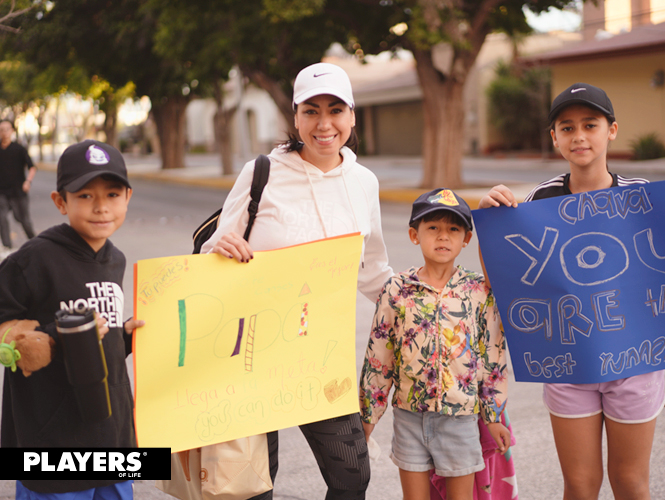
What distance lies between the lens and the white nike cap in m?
2.59

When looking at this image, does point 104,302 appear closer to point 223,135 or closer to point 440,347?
point 440,347

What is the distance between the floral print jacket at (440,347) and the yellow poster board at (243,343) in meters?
0.14

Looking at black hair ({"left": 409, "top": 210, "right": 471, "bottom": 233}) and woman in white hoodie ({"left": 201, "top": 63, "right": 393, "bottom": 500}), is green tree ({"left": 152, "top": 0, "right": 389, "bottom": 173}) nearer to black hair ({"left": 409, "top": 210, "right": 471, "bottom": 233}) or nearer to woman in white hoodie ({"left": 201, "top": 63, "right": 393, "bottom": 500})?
→ woman in white hoodie ({"left": 201, "top": 63, "right": 393, "bottom": 500})

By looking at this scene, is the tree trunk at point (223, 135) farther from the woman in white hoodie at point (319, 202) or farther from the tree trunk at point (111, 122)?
the woman in white hoodie at point (319, 202)

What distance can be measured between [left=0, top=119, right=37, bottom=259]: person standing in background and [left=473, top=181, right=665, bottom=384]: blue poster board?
29.5 feet

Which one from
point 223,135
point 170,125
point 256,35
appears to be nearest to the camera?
point 256,35

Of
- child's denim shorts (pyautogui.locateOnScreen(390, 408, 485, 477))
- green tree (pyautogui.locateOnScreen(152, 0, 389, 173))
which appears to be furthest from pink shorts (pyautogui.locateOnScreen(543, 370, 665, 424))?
green tree (pyautogui.locateOnScreen(152, 0, 389, 173))

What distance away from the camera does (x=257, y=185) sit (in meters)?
2.69

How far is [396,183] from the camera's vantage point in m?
20.0

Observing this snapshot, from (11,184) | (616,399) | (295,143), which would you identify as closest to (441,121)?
(11,184)

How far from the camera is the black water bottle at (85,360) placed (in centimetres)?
197

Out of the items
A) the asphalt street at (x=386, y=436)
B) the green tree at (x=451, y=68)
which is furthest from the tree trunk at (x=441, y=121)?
the asphalt street at (x=386, y=436)

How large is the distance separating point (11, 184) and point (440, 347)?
9.27 metres

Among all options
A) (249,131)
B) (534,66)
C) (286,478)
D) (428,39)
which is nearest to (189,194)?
(428,39)
